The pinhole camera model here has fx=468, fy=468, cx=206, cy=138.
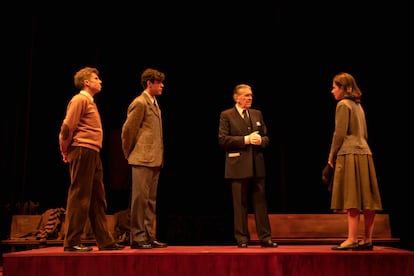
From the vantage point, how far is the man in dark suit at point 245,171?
407 centimetres

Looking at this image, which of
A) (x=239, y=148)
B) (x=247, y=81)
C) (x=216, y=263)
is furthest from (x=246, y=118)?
(x=247, y=81)

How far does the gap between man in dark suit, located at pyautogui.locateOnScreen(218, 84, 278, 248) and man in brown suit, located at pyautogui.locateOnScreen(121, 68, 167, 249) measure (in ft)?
2.10

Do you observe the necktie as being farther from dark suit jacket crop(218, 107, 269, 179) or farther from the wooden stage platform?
the wooden stage platform

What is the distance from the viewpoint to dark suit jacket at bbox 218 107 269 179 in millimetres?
4094

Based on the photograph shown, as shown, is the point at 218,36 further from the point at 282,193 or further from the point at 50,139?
the point at 50,139

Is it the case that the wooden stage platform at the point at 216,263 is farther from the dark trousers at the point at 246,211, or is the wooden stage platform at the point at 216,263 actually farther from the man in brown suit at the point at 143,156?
the dark trousers at the point at 246,211

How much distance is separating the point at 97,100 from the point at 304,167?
111 inches

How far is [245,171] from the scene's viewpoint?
13.4 feet

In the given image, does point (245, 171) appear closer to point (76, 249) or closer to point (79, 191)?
point (79, 191)

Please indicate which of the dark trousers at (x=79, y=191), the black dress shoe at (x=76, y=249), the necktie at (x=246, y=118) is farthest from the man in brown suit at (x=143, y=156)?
the necktie at (x=246, y=118)

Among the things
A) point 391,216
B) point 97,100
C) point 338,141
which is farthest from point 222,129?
point 391,216

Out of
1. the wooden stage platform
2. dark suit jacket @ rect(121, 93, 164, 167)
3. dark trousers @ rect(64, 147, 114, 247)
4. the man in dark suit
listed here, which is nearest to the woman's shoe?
the wooden stage platform

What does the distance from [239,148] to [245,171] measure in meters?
0.22

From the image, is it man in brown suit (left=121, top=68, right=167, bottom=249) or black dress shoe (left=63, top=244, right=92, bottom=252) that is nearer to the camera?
black dress shoe (left=63, top=244, right=92, bottom=252)
